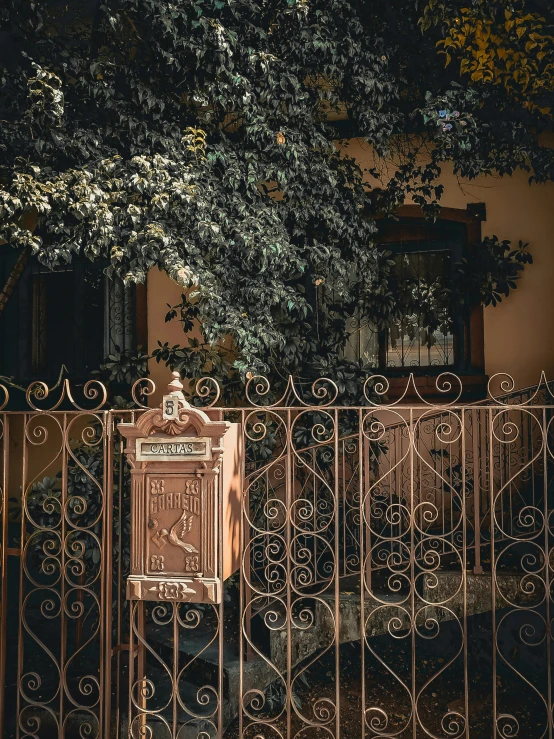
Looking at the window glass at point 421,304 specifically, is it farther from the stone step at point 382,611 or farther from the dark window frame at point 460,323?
the stone step at point 382,611

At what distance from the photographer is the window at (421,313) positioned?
27.7 feet

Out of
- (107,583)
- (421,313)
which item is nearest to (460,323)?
(421,313)

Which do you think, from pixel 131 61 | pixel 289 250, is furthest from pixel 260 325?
Result: pixel 131 61

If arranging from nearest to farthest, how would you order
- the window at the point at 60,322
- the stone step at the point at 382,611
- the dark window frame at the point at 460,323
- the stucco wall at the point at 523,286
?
the stone step at the point at 382,611 → the stucco wall at the point at 523,286 → the dark window frame at the point at 460,323 → the window at the point at 60,322

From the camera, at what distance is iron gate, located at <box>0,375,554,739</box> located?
14.3 ft

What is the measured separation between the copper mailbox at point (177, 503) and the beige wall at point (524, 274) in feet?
16.0

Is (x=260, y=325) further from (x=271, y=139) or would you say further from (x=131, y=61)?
(x=131, y=61)

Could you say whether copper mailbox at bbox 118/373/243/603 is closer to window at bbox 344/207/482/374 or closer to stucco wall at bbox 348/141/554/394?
window at bbox 344/207/482/374

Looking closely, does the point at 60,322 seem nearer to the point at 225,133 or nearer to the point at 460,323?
the point at 225,133

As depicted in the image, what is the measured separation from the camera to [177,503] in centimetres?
409

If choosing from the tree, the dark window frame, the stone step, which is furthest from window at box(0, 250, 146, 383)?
the stone step

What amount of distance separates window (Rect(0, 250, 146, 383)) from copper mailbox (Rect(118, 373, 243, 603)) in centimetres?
534

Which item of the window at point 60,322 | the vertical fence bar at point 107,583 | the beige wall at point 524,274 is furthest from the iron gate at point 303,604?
the window at point 60,322

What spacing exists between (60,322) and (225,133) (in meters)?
4.16
